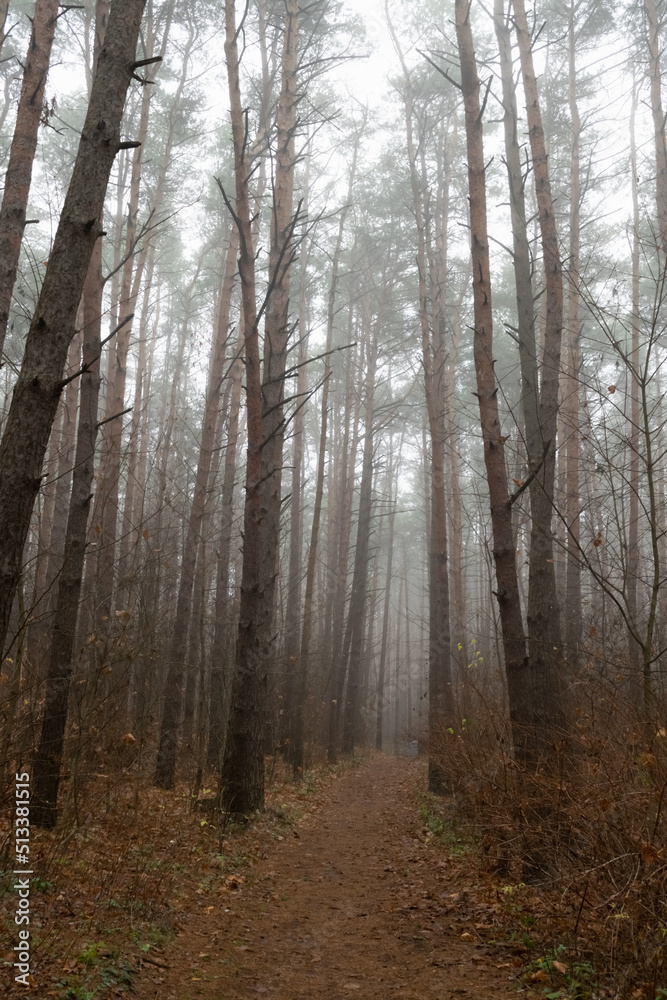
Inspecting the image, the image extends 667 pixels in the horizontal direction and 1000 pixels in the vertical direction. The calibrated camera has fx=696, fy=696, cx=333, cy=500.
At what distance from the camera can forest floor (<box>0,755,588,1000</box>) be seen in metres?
3.44

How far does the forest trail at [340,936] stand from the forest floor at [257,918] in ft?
0.05

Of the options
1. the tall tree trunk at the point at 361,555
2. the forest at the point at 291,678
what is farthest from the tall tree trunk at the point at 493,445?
the tall tree trunk at the point at 361,555

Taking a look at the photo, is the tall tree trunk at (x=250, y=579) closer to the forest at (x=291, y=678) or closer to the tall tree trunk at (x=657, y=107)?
the forest at (x=291, y=678)

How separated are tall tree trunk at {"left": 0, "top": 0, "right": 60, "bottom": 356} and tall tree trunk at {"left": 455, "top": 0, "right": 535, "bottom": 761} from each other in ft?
13.0

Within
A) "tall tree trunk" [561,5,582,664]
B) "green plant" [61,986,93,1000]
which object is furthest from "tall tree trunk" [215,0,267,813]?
"tall tree trunk" [561,5,582,664]

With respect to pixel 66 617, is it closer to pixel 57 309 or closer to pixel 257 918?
pixel 257 918

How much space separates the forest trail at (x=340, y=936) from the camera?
141 inches

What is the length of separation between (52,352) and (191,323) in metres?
23.2

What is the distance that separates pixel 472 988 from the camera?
3504 millimetres

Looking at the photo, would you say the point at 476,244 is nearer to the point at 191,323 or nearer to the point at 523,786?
the point at 523,786

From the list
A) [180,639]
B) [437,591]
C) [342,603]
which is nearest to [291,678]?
[437,591]

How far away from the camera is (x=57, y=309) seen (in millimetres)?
3369

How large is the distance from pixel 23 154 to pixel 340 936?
6953 millimetres

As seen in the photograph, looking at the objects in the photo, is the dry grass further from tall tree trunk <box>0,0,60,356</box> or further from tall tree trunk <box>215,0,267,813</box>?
tall tree trunk <box>0,0,60,356</box>
